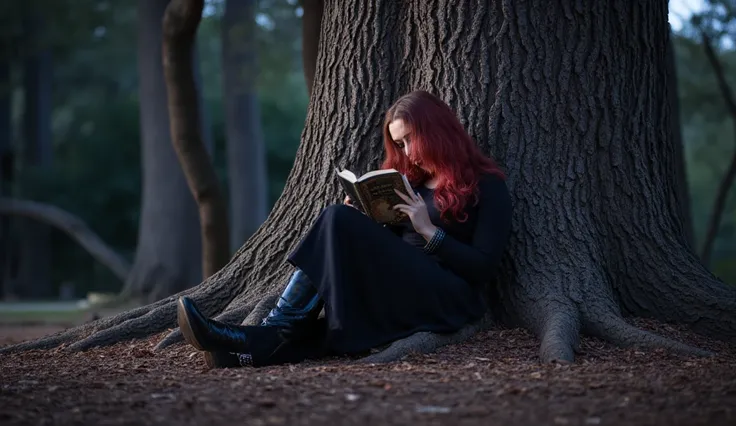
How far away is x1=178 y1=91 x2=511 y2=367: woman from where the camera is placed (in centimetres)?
488

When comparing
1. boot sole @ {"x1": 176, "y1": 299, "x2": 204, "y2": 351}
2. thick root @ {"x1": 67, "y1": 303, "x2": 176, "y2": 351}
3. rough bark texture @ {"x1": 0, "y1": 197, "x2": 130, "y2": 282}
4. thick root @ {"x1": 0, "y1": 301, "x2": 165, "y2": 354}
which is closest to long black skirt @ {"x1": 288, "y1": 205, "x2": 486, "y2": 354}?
boot sole @ {"x1": 176, "y1": 299, "x2": 204, "y2": 351}

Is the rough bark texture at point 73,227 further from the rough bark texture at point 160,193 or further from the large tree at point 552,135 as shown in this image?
the large tree at point 552,135

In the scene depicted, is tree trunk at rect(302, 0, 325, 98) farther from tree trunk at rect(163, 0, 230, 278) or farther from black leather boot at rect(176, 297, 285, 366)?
black leather boot at rect(176, 297, 285, 366)

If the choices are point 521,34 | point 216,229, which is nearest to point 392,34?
point 521,34

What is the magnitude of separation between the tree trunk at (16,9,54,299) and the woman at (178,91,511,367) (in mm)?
17236

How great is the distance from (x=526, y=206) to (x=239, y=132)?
50.6 feet

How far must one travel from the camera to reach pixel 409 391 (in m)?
3.91

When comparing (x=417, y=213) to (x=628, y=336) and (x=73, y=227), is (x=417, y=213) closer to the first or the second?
(x=628, y=336)

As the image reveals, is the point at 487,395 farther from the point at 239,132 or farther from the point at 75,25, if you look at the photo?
the point at 75,25

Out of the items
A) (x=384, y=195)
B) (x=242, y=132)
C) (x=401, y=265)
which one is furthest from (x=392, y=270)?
(x=242, y=132)

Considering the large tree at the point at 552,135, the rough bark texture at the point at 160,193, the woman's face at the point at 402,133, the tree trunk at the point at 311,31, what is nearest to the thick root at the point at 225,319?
the large tree at the point at 552,135

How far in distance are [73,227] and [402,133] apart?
559 inches

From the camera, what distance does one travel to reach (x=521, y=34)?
5.55 meters

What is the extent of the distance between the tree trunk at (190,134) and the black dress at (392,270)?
360 cm
